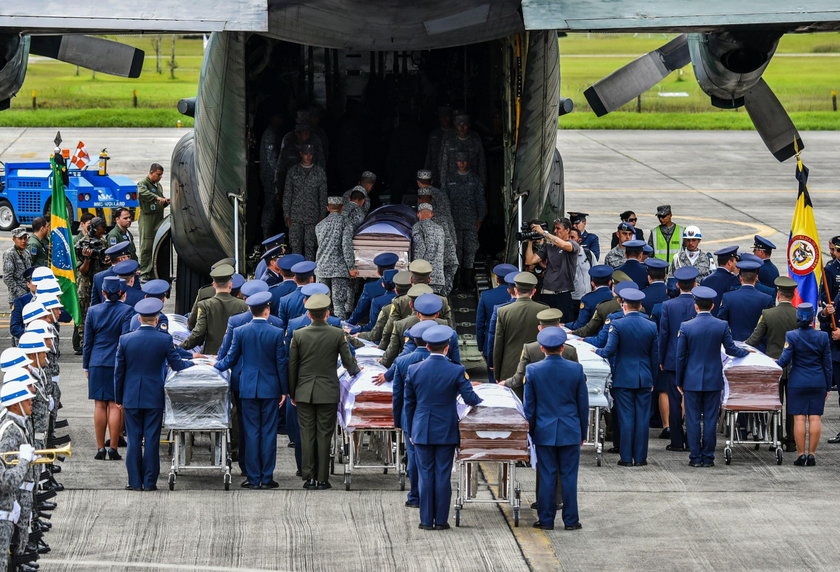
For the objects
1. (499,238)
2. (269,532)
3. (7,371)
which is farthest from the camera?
(499,238)

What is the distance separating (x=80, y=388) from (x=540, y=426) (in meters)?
→ 7.00

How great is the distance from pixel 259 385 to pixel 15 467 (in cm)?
367

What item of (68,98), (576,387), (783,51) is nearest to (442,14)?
(576,387)

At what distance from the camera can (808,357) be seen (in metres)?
12.8

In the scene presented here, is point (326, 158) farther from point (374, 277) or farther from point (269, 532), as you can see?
point (269, 532)

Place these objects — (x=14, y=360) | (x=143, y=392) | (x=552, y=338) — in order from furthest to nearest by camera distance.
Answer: (x=143, y=392)
(x=552, y=338)
(x=14, y=360)

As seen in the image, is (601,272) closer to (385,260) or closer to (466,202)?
(385,260)

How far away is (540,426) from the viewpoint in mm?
10867

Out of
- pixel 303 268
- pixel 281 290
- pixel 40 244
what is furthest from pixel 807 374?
pixel 40 244

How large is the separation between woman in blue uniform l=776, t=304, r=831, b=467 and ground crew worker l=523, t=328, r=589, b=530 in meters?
2.90

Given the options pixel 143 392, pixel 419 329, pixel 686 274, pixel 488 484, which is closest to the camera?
pixel 419 329

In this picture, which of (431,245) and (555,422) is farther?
(431,245)

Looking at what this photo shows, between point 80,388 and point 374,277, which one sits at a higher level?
point 374,277

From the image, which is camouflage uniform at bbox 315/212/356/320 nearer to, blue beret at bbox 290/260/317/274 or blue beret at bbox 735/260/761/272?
blue beret at bbox 290/260/317/274
